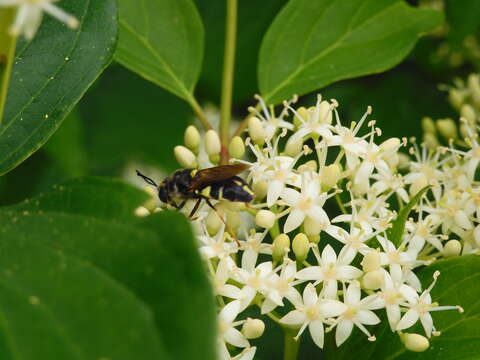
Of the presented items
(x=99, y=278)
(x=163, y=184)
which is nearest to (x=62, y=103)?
(x=163, y=184)

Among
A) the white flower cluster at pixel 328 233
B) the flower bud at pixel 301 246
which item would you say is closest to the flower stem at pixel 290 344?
the white flower cluster at pixel 328 233

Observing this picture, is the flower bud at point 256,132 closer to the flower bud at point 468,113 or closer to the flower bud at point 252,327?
the flower bud at point 252,327

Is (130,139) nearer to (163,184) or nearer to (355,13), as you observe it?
(355,13)

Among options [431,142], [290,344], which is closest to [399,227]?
[290,344]

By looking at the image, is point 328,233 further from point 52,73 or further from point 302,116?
point 52,73

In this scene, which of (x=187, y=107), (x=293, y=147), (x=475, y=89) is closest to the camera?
(x=293, y=147)
